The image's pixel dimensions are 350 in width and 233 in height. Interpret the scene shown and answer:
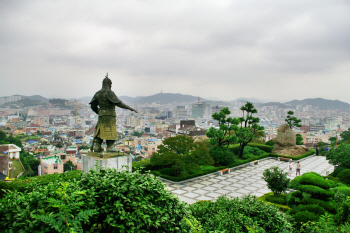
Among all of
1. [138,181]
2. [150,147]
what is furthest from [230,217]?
[150,147]

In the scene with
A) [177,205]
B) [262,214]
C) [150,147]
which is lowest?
[150,147]

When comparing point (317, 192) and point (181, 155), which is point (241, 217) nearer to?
point (317, 192)

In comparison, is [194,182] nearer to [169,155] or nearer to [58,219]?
[169,155]

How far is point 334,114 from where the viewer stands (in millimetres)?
183375

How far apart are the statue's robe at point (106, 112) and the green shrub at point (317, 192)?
6.57 metres

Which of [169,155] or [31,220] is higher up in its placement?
[31,220]

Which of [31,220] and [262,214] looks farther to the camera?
[262,214]

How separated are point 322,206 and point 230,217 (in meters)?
4.27

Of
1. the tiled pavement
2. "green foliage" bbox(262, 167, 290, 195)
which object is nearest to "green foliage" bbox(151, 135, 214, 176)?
the tiled pavement

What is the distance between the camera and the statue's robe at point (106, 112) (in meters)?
8.03

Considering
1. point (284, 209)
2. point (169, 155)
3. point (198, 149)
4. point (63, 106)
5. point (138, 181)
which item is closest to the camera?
point (138, 181)

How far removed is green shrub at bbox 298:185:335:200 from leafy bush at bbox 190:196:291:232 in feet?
11.1

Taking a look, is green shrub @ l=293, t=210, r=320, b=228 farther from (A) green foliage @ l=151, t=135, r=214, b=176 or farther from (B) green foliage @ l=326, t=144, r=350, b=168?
(B) green foliage @ l=326, t=144, r=350, b=168

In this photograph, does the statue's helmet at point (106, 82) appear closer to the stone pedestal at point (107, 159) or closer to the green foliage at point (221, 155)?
the stone pedestal at point (107, 159)
